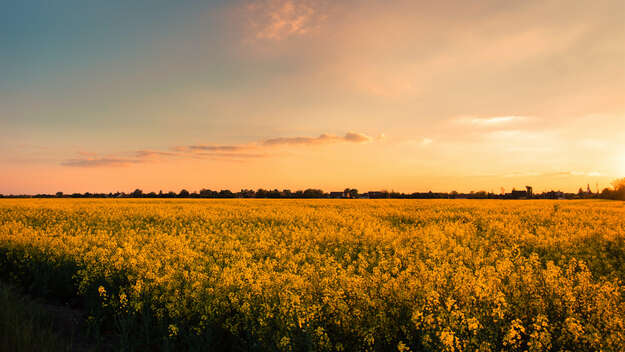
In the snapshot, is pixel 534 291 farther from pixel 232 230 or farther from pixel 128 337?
pixel 232 230

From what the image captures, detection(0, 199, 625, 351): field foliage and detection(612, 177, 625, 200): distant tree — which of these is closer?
detection(0, 199, 625, 351): field foliage

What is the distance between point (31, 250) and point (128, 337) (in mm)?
6985

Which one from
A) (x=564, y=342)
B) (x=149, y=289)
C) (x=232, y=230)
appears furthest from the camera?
(x=232, y=230)

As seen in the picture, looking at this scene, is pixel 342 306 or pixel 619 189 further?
pixel 619 189

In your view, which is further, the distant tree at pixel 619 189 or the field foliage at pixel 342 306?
the distant tree at pixel 619 189

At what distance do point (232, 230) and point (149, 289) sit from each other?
9.75m

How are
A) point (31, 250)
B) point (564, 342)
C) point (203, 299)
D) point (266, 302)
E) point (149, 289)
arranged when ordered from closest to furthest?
point (564, 342), point (266, 302), point (203, 299), point (149, 289), point (31, 250)

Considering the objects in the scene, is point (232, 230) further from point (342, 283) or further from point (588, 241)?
point (588, 241)

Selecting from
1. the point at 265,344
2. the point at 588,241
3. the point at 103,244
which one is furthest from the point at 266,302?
the point at 588,241

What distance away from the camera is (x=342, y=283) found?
237 inches

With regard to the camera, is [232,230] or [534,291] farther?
[232,230]

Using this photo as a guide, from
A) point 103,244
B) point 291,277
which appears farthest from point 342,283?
point 103,244

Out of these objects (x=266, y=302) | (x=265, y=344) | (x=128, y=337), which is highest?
(x=266, y=302)

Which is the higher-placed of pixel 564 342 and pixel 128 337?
pixel 564 342
